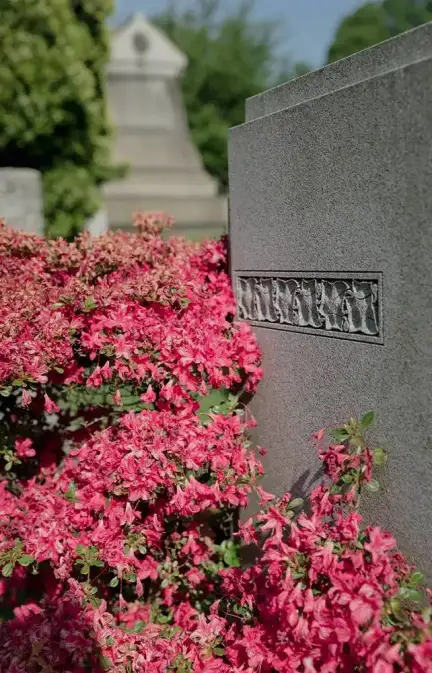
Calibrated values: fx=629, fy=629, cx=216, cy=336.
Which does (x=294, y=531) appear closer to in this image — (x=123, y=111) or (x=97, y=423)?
(x=97, y=423)

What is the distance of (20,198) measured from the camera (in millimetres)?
5484

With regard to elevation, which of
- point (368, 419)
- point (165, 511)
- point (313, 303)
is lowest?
Result: point (165, 511)

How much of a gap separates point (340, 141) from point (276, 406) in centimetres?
112

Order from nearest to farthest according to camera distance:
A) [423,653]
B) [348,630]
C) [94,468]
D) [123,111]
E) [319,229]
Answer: [423,653]
[348,630]
[319,229]
[94,468]
[123,111]

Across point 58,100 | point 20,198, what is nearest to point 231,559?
point 20,198

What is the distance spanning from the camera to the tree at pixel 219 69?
3225 centimetres

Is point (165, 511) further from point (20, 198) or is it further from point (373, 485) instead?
point (20, 198)

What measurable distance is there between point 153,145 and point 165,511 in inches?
512

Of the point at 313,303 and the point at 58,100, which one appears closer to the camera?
the point at 313,303

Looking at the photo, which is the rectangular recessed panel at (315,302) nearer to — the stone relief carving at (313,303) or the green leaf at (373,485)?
the stone relief carving at (313,303)

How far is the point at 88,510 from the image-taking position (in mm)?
2418

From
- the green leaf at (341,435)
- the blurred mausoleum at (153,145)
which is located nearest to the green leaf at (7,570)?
Answer: the green leaf at (341,435)

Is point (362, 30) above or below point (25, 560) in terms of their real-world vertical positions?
above

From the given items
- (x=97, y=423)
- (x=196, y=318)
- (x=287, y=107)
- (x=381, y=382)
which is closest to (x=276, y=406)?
(x=196, y=318)
